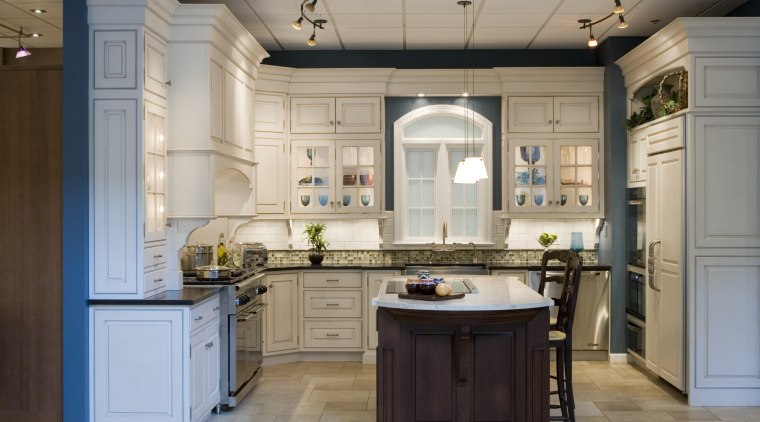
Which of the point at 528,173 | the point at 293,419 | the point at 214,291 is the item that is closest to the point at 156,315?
the point at 214,291

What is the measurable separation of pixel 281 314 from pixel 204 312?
86.7 inches

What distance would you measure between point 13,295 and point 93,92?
1403 millimetres

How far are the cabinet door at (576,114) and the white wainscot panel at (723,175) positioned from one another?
1.98 meters

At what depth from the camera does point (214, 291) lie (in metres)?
4.98

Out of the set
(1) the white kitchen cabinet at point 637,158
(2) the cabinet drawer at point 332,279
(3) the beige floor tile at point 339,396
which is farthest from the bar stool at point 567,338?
(2) the cabinet drawer at point 332,279

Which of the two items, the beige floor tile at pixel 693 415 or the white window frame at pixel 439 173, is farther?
the white window frame at pixel 439 173

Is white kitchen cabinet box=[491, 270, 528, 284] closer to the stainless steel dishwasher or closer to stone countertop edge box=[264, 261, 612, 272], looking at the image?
stone countertop edge box=[264, 261, 612, 272]

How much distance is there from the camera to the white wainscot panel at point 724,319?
5.38m

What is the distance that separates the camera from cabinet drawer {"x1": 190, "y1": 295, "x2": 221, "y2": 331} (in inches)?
179

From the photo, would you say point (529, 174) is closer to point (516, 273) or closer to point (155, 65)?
point (516, 273)

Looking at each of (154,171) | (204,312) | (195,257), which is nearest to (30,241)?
(154,171)

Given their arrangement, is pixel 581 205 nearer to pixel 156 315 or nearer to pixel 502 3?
pixel 502 3

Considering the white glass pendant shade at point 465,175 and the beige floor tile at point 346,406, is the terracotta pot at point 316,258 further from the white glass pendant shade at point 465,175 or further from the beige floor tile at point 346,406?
the white glass pendant shade at point 465,175

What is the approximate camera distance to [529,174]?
738cm
